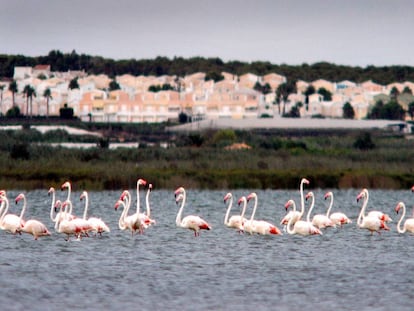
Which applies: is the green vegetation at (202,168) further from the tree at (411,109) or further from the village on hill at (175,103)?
the tree at (411,109)

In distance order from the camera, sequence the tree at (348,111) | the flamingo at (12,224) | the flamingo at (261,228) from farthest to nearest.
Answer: the tree at (348,111), the flamingo at (261,228), the flamingo at (12,224)

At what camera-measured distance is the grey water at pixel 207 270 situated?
25000 mm

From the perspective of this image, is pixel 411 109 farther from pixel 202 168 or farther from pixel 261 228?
pixel 261 228

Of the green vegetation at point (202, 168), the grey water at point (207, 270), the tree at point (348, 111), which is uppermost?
the grey water at point (207, 270)

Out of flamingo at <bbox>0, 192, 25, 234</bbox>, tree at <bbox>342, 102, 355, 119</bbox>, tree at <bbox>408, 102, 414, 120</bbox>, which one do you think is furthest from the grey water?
tree at <bbox>342, 102, 355, 119</bbox>

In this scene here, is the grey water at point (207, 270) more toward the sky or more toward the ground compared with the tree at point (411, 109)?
more toward the sky

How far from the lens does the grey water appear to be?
25000mm

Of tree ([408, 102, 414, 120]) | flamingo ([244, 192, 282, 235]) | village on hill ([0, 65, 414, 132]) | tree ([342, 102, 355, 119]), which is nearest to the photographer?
flamingo ([244, 192, 282, 235])

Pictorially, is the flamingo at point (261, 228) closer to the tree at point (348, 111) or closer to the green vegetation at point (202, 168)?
the green vegetation at point (202, 168)

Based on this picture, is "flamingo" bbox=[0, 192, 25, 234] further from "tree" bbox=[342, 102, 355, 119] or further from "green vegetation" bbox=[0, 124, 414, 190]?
"tree" bbox=[342, 102, 355, 119]

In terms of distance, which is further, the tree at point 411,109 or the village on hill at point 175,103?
the village on hill at point 175,103

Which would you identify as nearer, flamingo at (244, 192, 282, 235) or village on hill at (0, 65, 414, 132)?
flamingo at (244, 192, 282, 235)

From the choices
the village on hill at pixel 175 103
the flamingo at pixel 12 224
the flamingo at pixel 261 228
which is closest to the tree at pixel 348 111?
the village on hill at pixel 175 103

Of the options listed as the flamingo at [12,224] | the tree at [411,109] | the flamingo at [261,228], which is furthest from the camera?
the tree at [411,109]
